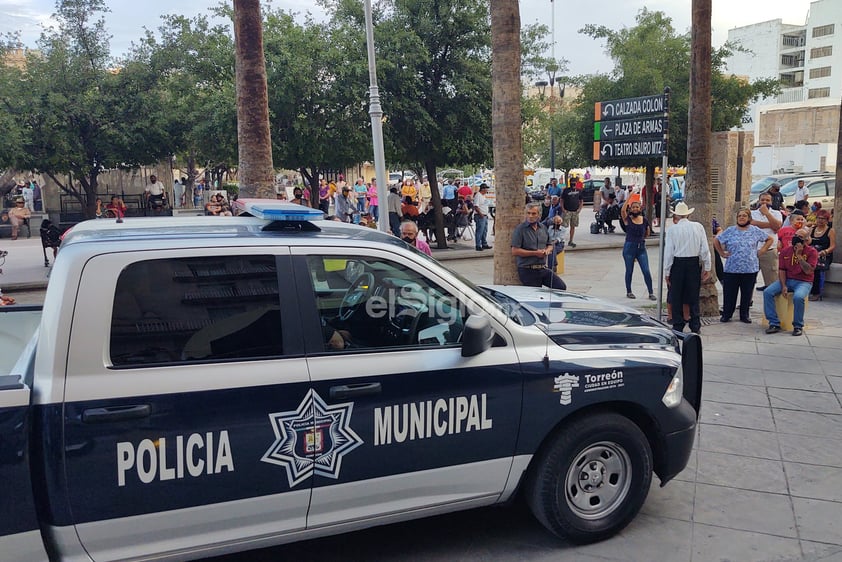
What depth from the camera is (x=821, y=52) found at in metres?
71.2

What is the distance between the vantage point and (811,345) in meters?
8.87

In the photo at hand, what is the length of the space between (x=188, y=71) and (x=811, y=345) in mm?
19024

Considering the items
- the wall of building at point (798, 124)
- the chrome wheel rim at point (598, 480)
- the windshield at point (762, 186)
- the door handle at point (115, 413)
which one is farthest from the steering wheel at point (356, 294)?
the wall of building at point (798, 124)

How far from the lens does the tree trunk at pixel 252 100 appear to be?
9773 mm

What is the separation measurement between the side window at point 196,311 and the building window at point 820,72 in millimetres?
81021

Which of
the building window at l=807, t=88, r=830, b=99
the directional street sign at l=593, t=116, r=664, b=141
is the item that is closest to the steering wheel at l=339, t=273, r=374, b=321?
the directional street sign at l=593, t=116, r=664, b=141

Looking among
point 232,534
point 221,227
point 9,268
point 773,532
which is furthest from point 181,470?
point 9,268

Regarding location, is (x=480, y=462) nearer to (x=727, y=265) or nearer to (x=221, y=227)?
(x=221, y=227)

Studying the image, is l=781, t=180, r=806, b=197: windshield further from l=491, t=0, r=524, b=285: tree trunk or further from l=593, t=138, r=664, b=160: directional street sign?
l=491, t=0, r=524, b=285: tree trunk

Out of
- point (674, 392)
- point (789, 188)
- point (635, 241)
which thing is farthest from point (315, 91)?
point (789, 188)

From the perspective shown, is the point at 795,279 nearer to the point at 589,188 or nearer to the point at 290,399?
the point at 290,399

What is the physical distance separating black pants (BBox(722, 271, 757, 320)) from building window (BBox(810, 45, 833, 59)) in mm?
73332

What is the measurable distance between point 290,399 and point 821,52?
270ft

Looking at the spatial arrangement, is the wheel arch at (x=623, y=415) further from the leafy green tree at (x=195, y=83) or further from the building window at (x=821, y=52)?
the building window at (x=821, y=52)
